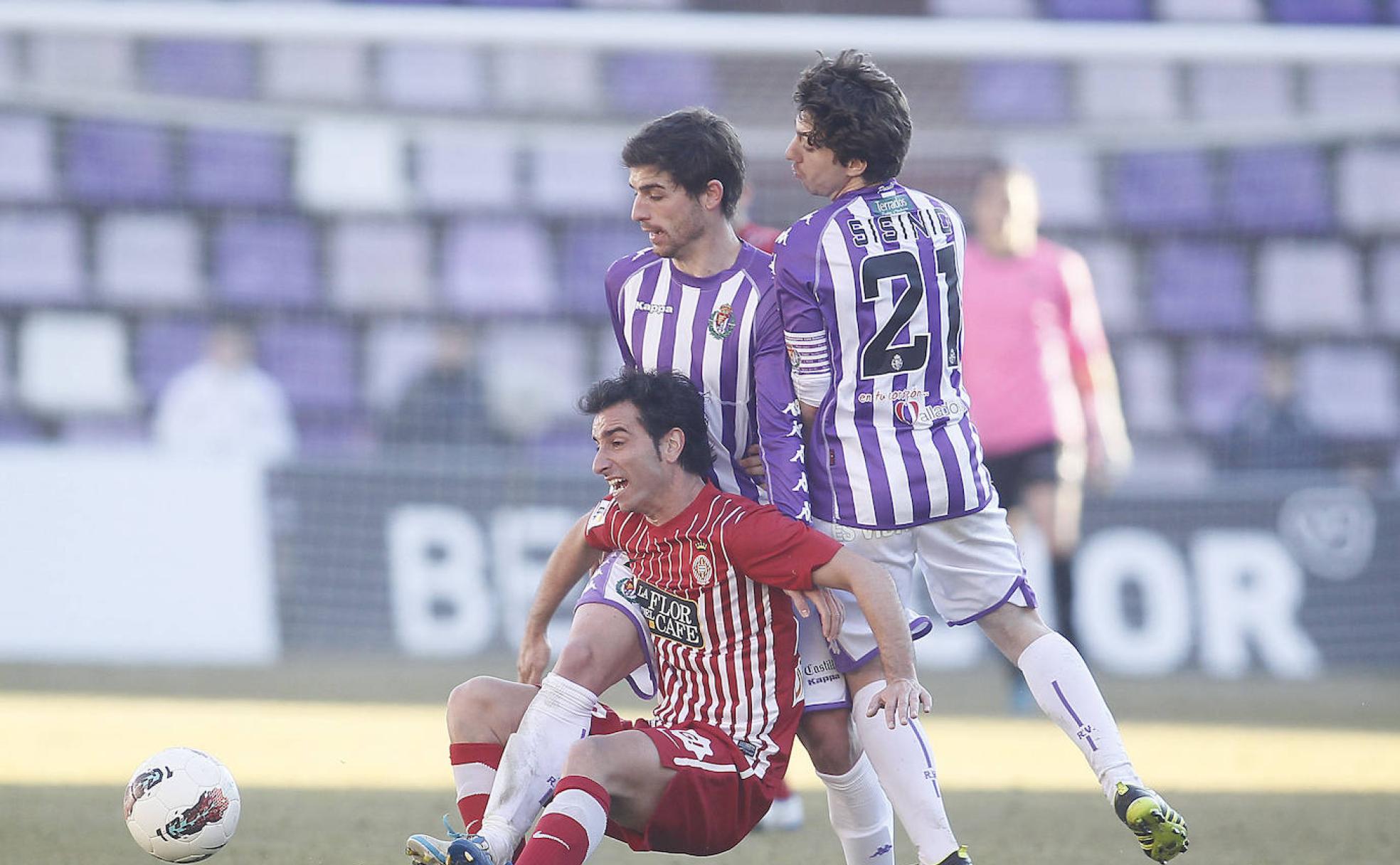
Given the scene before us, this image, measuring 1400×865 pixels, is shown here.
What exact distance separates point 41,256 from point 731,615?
27.5 ft

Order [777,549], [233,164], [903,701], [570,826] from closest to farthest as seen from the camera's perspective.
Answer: [570,826], [903,701], [777,549], [233,164]

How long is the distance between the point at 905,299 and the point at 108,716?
4280 millimetres

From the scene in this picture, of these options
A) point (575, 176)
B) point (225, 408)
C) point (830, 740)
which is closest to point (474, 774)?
point (830, 740)

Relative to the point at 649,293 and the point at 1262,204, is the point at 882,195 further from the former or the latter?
the point at 1262,204

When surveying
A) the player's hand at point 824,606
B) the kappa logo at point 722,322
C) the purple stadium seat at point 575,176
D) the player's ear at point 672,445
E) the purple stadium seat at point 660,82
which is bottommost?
the player's hand at point 824,606

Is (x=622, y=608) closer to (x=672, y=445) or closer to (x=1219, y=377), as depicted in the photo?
(x=672, y=445)

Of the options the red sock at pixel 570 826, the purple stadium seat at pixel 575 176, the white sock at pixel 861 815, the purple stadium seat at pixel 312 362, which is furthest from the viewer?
the purple stadium seat at pixel 575 176

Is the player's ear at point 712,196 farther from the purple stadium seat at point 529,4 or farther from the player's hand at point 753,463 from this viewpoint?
the purple stadium seat at point 529,4

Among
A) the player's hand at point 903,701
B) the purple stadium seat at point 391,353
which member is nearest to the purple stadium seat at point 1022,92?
the purple stadium seat at point 391,353

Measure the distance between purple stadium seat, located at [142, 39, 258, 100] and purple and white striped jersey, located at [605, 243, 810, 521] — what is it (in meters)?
7.87

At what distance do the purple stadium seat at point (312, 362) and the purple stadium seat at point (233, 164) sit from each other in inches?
38.9

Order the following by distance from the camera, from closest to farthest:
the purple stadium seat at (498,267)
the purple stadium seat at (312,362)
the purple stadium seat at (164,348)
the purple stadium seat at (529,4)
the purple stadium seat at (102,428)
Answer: the purple stadium seat at (529,4)
the purple stadium seat at (102,428)
the purple stadium seat at (164,348)
the purple stadium seat at (312,362)
the purple stadium seat at (498,267)

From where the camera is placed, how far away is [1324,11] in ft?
32.3

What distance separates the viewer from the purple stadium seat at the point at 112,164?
10.6 m
